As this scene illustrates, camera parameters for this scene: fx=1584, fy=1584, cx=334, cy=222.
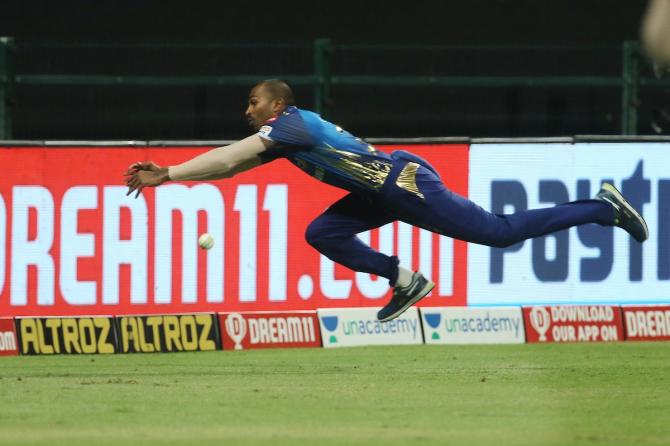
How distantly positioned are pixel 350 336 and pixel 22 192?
339 cm

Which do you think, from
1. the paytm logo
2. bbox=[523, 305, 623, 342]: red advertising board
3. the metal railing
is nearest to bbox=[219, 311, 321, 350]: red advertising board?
bbox=[523, 305, 623, 342]: red advertising board

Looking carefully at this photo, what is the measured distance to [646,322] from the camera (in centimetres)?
1460

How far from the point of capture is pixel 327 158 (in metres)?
11.0

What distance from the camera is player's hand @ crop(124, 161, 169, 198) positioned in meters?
10.6

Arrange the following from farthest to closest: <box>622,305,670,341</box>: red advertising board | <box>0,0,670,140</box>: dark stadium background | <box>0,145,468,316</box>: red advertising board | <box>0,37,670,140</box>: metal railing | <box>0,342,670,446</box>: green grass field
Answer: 1. <box>0,0,670,140</box>: dark stadium background
2. <box>0,37,670,140</box>: metal railing
3. <box>0,145,468,316</box>: red advertising board
4. <box>622,305,670,341</box>: red advertising board
5. <box>0,342,670,446</box>: green grass field

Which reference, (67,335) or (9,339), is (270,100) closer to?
(67,335)

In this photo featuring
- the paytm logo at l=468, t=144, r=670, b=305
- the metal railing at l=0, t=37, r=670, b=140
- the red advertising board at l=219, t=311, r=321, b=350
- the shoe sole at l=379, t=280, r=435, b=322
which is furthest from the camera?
the metal railing at l=0, t=37, r=670, b=140

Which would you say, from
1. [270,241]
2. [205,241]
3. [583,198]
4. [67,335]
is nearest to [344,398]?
[67,335]

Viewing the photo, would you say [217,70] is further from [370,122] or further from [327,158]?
[327,158]

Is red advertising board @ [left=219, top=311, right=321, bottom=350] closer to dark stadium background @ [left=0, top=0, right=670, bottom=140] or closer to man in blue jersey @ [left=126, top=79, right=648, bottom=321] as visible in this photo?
man in blue jersey @ [left=126, top=79, right=648, bottom=321]

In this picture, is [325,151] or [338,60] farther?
[338,60]

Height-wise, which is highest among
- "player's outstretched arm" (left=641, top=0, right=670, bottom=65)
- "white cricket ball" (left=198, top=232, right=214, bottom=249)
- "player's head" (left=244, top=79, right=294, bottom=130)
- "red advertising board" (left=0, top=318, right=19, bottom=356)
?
"player's outstretched arm" (left=641, top=0, right=670, bottom=65)

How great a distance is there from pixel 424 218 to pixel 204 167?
1.62 m

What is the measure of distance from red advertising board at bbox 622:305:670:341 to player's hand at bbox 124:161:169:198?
5.58 metres
